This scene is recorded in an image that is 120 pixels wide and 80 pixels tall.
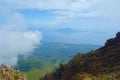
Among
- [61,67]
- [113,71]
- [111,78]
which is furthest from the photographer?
[61,67]

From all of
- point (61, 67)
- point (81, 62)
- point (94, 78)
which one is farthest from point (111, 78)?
point (61, 67)

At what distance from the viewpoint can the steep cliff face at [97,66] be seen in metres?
138

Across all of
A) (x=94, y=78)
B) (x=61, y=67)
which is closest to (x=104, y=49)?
(x=61, y=67)

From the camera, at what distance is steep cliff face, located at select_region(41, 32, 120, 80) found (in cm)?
13850

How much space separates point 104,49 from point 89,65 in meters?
17.9

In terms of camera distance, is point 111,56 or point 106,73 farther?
point 111,56

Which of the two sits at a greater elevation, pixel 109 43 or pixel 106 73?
pixel 109 43

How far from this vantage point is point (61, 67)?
196750 millimetres

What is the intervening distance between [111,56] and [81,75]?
3103cm

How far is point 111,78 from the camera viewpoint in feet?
431

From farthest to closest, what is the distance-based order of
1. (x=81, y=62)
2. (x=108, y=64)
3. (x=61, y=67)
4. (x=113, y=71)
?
1. (x=61, y=67)
2. (x=81, y=62)
3. (x=108, y=64)
4. (x=113, y=71)

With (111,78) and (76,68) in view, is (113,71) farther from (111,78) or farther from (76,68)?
(76,68)

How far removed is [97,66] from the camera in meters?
158

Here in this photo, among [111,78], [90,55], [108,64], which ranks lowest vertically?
[111,78]
